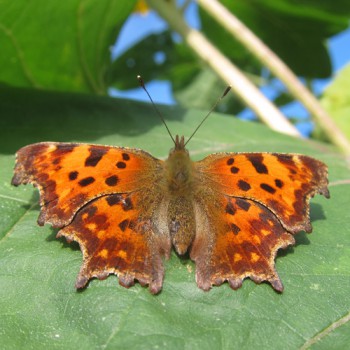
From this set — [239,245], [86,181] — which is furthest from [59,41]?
[239,245]

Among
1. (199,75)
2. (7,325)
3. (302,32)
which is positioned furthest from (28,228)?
(199,75)

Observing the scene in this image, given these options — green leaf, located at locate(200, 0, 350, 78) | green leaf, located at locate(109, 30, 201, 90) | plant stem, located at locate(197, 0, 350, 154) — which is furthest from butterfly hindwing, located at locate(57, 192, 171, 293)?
green leaf, located at locate(109, 30, 201, 90)

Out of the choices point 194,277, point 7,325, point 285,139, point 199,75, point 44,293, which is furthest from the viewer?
point 199,75

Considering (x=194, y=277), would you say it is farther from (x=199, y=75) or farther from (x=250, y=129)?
(x=199, y=75)

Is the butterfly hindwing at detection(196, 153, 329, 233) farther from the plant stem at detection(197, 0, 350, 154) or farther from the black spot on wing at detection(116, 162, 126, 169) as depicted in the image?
the plant stem at detection(197, 0, 350, 154)

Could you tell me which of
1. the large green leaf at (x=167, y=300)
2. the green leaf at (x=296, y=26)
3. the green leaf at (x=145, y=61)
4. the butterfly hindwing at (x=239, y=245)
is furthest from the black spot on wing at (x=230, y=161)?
the green leaf at (x=145, y=61)

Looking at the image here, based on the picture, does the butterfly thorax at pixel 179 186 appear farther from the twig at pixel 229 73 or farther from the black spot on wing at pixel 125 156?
the twig at pixel 229 73
